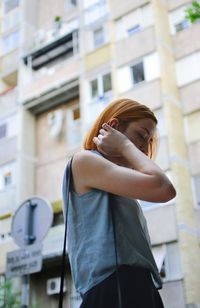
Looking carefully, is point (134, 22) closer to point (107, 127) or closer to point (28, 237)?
point (28, 237)

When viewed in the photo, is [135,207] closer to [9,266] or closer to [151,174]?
[151,174]

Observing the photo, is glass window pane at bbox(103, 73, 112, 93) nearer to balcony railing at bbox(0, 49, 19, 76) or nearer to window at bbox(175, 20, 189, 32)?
window at bbox(175, 20, 189, 32)

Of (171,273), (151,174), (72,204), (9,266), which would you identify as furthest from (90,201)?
(171,273)

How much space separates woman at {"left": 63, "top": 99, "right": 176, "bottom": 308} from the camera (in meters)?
1.47

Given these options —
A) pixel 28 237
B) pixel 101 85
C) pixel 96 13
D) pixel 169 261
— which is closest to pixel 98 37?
pixel 96 13

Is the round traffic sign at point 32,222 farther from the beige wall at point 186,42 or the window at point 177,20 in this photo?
the window at point 177,20

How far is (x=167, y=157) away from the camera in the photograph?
15.6m

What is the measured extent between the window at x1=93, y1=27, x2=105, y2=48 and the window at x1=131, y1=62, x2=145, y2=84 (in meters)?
2.33

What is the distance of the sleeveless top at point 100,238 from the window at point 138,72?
54.4ft

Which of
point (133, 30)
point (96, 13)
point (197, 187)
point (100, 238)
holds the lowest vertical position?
point (100, 238)

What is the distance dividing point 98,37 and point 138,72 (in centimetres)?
308

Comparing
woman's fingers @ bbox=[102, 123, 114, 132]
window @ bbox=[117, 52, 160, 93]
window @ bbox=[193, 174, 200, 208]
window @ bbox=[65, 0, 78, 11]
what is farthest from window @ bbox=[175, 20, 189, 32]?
woman's fingers @ bbox=[102, 123, 114, 132]

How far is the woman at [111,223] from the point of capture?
1.47 m

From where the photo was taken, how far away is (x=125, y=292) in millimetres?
1461
